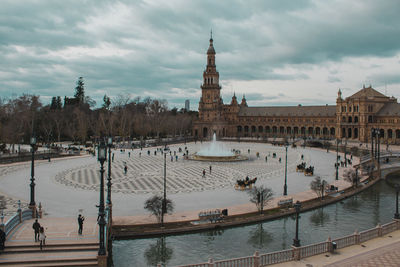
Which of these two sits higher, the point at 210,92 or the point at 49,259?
the point at 210,92

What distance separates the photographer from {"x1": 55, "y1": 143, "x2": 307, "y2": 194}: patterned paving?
3356 cm

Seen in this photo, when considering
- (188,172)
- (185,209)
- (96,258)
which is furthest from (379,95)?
(96,258)

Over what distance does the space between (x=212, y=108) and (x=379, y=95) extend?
167 ft

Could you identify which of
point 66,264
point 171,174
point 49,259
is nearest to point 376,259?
point 66,264

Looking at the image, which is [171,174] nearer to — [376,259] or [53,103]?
[376,259]

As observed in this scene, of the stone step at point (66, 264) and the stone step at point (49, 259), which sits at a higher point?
the stone step at point (49, 259)

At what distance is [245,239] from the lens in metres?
21.0

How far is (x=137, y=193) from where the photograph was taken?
99.9ft

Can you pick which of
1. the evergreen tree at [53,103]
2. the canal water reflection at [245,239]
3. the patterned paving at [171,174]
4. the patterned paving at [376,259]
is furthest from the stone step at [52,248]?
the evergreen tree at [53,103]

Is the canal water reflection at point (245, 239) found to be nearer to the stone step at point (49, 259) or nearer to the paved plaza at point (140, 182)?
the stone step at point (49, 259)

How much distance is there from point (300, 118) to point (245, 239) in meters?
99.3

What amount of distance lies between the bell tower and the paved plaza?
195 feet

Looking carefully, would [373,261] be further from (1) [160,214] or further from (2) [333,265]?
(1) [160,214]

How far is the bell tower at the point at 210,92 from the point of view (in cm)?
11200
